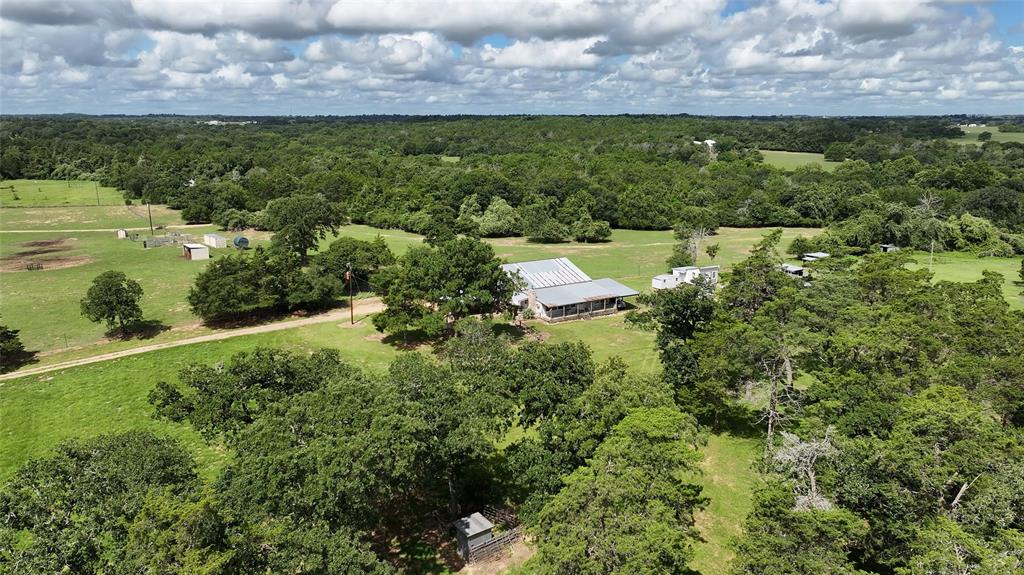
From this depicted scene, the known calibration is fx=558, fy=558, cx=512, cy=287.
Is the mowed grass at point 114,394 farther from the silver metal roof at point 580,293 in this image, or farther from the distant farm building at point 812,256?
the distant farm building at point 812,256

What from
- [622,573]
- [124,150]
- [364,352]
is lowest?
[364,352]

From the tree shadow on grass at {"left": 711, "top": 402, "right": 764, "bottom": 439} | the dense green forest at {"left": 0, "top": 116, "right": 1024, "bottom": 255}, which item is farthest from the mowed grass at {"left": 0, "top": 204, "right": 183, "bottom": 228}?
the tree shadow on grass at {"left": 711, "top": 402, "right": 764, "bottom": 439}

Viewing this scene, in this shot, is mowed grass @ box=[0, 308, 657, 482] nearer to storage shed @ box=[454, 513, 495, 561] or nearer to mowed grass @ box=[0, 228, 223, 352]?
mowed grass @ box=[0, 228, 223, 352]

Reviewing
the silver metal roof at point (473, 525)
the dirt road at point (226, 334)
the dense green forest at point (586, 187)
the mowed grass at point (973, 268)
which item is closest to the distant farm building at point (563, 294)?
the dirt road at point (226, 334)

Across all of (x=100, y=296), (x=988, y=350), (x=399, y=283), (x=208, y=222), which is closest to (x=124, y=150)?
(x=208, y=222)

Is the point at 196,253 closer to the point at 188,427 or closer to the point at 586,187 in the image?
the point at 188,427

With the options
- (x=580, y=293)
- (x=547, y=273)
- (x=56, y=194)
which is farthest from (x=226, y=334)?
(x=56, y=194)

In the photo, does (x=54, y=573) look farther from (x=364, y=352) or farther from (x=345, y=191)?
(x=345, y=191)

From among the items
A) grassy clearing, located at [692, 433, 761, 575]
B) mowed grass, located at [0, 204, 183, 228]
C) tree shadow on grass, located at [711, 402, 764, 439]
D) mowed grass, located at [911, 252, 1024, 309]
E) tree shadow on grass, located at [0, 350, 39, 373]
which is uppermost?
mowed grass, located at [0, 204, 183, 228]
